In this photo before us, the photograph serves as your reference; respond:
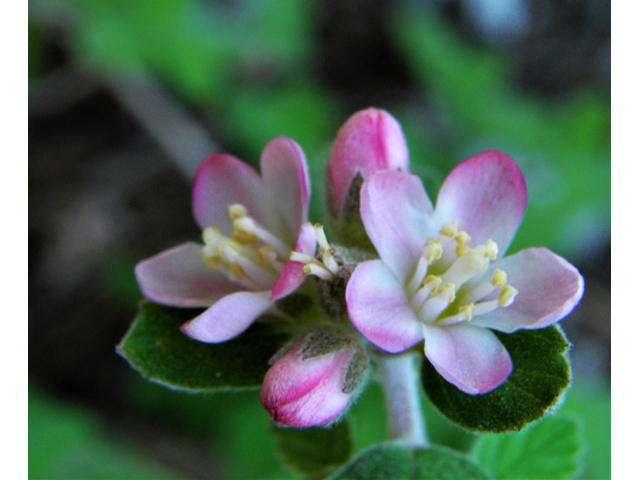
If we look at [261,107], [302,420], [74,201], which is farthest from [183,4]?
[302,420]

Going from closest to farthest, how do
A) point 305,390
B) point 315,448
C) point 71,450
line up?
point 305,390
point 315,448
point 71,450

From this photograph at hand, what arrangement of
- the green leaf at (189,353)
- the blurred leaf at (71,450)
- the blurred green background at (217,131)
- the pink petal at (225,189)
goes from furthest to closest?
the blurred green background at (217,131) → the blurred leaf at (71,450) → the pink petal at (225,189) → the green leaf at (189,353)

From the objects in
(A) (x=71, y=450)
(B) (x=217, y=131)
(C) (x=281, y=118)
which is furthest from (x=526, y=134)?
(A) (x=71, y=450)

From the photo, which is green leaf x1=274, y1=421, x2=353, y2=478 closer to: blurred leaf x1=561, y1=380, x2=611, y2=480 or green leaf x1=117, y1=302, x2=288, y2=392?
green leaf x1=117, y1=302, x2=288, y2=392

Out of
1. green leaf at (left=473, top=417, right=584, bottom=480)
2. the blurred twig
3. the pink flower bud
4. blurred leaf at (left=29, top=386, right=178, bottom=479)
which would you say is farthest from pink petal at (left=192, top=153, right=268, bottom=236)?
the blurred twig

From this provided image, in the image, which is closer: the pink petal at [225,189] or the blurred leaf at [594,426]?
the pink petal at [225,189]

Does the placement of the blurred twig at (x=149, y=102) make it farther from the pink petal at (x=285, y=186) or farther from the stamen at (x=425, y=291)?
the stamen at (x=425, y=291)

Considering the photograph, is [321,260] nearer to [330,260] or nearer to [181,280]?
[330,260]

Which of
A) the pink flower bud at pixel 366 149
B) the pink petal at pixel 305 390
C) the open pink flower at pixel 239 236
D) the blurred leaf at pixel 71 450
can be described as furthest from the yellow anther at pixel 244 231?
the blurred leaf at pixel 71 450
